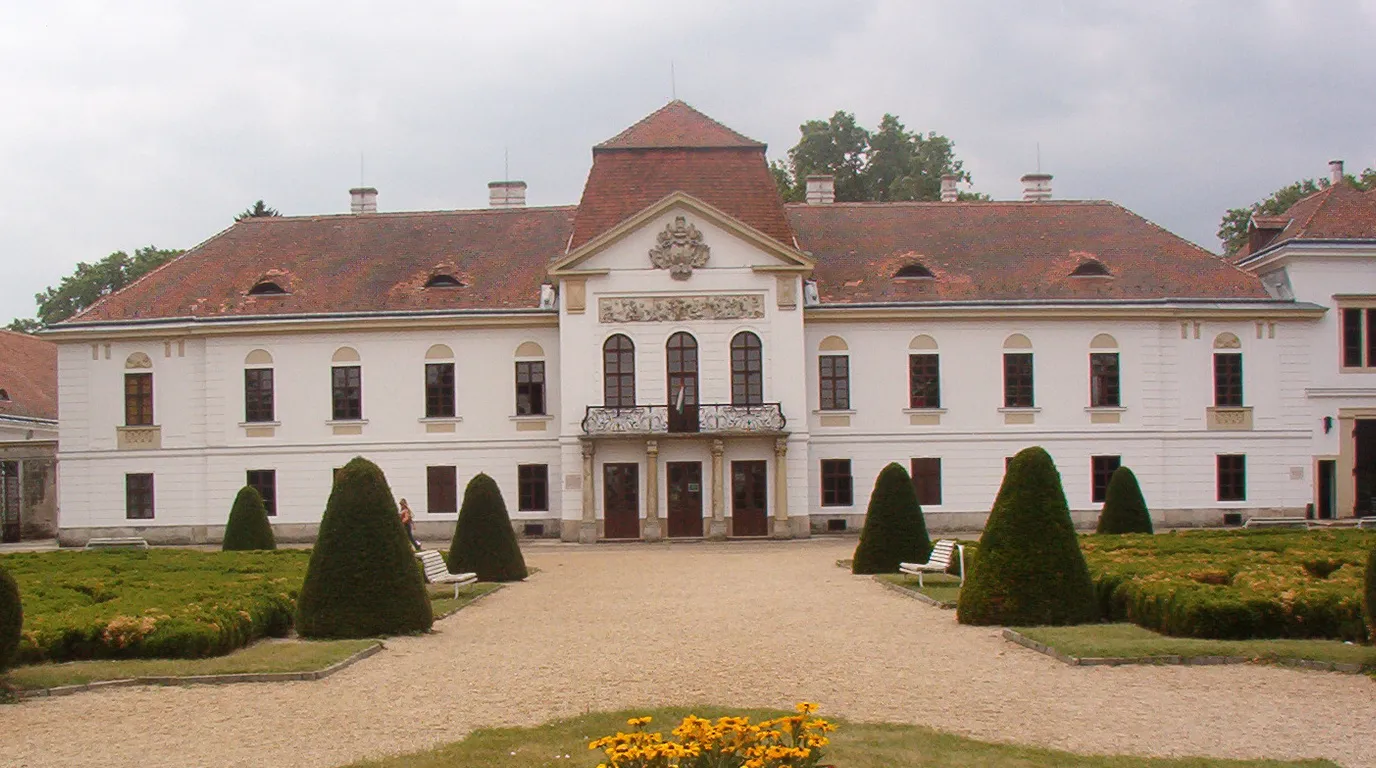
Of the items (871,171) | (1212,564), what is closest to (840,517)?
(1212,564)

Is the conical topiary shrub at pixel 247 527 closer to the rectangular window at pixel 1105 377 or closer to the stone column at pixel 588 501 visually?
the stone column at pixel 588 501

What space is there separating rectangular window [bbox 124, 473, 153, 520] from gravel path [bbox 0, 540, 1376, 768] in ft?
84.9

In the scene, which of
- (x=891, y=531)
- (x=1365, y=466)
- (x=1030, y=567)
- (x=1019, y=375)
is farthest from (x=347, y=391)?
(x=1365, y=466)

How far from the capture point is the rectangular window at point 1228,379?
40469mm

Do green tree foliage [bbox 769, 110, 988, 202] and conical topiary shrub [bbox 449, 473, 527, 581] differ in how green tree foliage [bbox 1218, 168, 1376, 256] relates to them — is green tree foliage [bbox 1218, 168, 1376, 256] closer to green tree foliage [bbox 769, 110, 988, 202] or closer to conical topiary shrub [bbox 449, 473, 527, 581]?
green tree foliage [bbox 769, 110, 988, 202]

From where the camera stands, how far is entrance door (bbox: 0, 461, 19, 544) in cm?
4531

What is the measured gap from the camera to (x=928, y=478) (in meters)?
39.9

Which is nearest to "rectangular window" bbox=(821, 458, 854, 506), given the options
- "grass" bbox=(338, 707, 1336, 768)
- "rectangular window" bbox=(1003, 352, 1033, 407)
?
"rectangular window" bbox=(1003, 352, 1033, 407)

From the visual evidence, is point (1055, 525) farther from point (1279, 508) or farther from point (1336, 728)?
point (1279, 508)

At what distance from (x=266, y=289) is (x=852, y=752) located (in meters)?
35.7

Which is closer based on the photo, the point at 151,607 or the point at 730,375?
the point at 151,607

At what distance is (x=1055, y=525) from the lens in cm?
1730

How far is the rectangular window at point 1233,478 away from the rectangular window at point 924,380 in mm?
8866

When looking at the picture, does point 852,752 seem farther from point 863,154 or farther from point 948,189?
point 863,154
